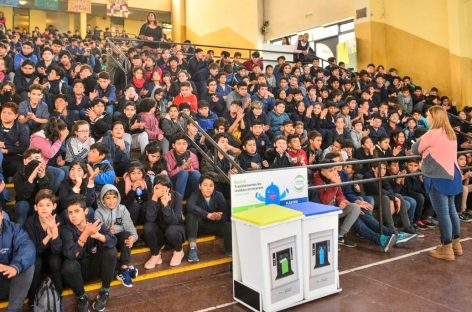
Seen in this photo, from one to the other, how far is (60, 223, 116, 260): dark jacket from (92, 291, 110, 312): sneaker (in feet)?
1.22

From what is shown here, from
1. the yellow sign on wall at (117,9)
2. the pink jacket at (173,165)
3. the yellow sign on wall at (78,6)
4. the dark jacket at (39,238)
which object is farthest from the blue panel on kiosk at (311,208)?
the yellow sign on wall at (117,9)

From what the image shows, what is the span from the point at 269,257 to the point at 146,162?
2.28m

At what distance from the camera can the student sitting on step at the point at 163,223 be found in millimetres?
4129

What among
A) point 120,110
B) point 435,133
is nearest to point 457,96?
point 435,133

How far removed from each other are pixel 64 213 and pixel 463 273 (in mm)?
4062

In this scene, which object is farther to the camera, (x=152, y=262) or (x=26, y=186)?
(x=152, y=262)

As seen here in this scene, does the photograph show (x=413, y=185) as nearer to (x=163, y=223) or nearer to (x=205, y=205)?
(x=205, y=205)

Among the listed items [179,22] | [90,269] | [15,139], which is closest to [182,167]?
[90,269]

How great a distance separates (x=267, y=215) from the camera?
11.2 ft

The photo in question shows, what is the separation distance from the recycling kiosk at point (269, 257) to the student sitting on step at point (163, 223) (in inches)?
33.4

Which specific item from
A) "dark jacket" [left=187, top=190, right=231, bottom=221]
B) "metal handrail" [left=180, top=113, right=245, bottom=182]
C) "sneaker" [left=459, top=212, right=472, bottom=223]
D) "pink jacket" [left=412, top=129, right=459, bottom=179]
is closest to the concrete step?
"dark jacket" [left=187, top=190, right=231, bottom=221]

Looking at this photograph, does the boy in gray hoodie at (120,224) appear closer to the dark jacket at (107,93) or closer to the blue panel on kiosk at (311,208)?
the blue panel on kiosk at (311,208)

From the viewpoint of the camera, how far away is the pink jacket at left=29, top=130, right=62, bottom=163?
4445mm

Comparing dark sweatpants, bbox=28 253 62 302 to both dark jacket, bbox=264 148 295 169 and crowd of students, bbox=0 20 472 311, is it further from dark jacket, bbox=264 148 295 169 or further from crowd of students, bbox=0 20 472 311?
dark jacket, bbox=264 148 295 169
